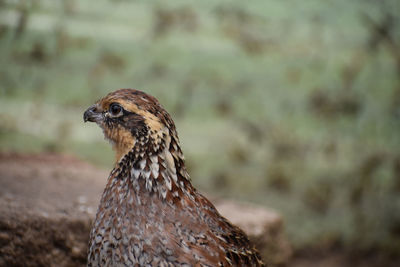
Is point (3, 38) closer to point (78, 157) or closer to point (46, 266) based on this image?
point (78, 157)

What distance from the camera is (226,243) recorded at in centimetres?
262

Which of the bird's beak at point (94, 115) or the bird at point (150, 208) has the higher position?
the bird's beak at point (94, 115)

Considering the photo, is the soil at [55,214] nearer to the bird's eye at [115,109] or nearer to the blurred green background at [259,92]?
the blurred green background at [259,92]

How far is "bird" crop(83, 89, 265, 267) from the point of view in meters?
2.46

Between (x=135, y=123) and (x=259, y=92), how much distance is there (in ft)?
10.5

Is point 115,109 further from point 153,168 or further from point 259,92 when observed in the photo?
point 259,92

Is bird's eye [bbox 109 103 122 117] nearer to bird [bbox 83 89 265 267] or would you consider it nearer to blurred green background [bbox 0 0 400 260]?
bird [bbox 83 89 265 267]

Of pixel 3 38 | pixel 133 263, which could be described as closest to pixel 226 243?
pixel 133 263

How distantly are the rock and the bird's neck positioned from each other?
0.68m

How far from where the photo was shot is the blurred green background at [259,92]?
195 inches

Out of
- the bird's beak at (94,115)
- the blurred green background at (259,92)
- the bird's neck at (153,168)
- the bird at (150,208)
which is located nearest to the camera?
the bird at (150,208)

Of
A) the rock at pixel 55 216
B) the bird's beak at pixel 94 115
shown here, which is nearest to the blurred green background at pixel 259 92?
the rock at pixel 55 216

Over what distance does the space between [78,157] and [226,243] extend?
2780 millimetres

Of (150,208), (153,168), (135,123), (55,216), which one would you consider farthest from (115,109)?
(55,216)
